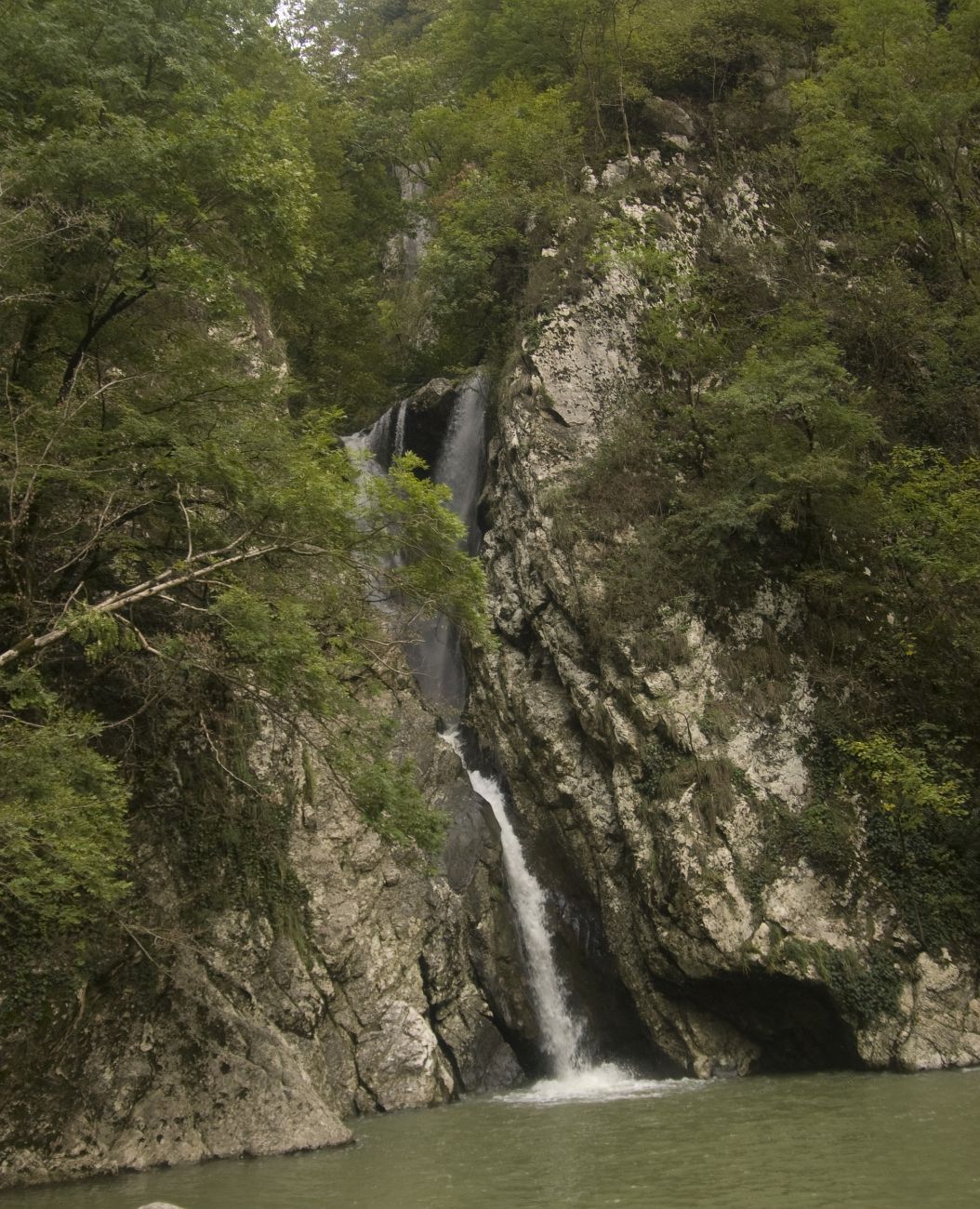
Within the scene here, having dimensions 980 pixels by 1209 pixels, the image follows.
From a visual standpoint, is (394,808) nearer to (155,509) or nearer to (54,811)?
(54,811)

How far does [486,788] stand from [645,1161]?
9.40 metres

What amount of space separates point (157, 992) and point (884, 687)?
11.5 meters

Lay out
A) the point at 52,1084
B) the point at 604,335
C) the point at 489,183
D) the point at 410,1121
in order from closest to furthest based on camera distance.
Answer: the point at 52,1084 < the point at 410,1121 < the point at 604,335 < the point at 489,183

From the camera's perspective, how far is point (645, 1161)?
8406mm

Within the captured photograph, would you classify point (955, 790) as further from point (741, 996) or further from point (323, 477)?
point (323, 477)

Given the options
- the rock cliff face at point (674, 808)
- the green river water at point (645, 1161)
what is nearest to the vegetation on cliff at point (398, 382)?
the rock cliff face at point (674, 808)

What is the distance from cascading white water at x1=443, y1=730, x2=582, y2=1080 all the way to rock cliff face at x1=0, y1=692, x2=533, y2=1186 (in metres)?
0.30

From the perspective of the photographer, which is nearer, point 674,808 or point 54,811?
point 54,811

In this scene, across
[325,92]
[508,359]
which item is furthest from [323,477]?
[325,92]

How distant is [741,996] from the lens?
14.0 m

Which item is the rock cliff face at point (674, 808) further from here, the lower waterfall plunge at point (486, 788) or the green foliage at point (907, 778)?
the green foliage at point (907, 778)

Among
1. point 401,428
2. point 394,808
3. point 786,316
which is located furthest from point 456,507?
point 394,808

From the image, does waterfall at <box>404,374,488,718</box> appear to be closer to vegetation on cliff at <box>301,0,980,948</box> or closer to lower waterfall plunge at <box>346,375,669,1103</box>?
lower waterfall plunge at <box>346,375,669,1103</box>

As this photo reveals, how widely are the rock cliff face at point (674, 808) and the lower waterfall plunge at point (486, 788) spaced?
437mm
